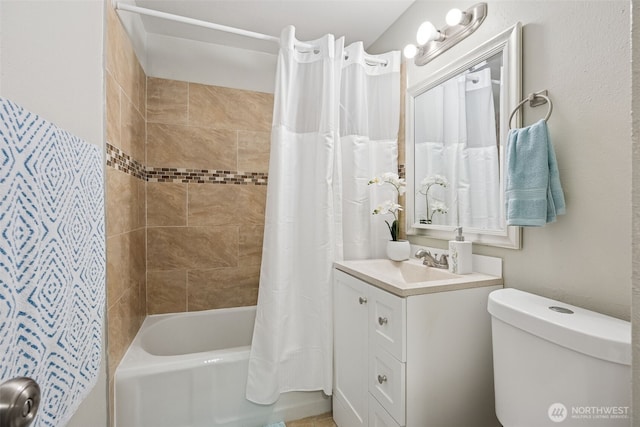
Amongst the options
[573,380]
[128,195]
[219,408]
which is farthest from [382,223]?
[128,195]

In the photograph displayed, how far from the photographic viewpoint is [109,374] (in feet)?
4.26

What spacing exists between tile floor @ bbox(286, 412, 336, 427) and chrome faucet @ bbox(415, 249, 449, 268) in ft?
3.43

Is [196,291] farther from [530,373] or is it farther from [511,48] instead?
[511,48]

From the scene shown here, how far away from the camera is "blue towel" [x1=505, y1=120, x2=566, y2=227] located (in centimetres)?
98

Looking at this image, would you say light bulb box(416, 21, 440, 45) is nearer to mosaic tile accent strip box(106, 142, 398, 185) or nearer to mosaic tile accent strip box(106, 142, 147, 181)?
mosaic tile accent strip box(106, 142, 398, 185)

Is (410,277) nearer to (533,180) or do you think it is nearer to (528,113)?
(533,180)

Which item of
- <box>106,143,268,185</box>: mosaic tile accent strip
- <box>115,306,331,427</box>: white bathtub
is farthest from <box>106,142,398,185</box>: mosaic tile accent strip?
<box>115,306,331,427</box>: white bathtub

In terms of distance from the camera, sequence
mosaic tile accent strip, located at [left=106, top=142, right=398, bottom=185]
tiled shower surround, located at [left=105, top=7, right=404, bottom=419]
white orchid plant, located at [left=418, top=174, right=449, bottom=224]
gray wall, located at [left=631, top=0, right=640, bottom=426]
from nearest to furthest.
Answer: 1. gray wall, located at [left=631, top=0, right=640, bottom=426]
2. white orchid plant, located at [left=418, top=174, right=449, bottom=224]
3. mosaic tile accent strip, located at [left=106, top=142, right=398, bottom=185]
4. tiled shower surround, located at [left=105, top=7, right=404, bottom=419]

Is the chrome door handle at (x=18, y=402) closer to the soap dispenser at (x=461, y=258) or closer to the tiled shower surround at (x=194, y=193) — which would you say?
the soap dispenser at (x=461, y=258)

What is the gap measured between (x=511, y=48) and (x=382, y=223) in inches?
41.7

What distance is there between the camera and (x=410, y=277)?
1.59m

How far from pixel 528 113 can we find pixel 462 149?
345 mm

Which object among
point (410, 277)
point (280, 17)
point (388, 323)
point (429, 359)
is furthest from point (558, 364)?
point (280, 17)

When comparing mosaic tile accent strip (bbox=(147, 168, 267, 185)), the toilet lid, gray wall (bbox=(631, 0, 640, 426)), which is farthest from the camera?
mosaic tile accent strip (bbox=(147, 168, 267, 185))
